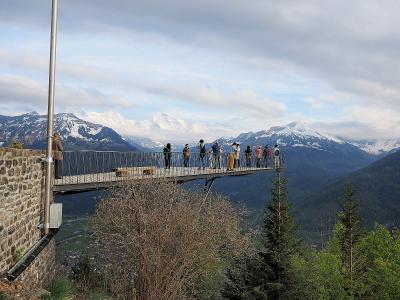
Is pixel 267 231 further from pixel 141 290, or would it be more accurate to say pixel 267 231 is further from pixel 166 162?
pixel 141 290

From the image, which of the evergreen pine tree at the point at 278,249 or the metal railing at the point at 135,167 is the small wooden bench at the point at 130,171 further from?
the evergreen pine tree at the point at 278,249

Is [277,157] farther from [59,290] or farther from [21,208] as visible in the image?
[21,208]

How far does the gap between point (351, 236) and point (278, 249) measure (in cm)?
1958

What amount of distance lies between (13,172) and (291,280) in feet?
103

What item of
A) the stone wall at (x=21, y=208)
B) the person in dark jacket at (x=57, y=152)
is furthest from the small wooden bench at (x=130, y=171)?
the stone wall at (x=21, y=208)

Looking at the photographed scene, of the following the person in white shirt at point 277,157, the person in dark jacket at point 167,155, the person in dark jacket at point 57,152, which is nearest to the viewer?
the person in dark jacket at point 57,152

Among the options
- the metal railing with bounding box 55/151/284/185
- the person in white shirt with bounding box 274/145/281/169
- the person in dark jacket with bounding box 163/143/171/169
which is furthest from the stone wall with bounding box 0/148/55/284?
the person in white shirt with bounding box 274/145/281/169

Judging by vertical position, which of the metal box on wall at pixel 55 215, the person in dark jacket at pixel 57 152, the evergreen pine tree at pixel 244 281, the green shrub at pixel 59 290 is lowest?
the evergreen pine tree at pixel 244 281

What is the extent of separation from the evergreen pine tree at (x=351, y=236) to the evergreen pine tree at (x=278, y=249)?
15.2m

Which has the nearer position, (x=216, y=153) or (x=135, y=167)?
(x=135, y=167)

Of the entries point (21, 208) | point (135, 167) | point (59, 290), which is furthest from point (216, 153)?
point (21, 208)

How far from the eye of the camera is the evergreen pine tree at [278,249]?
38875 millimetres

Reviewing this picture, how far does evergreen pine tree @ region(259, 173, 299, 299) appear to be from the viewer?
38.9 metres

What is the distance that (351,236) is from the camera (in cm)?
5603
